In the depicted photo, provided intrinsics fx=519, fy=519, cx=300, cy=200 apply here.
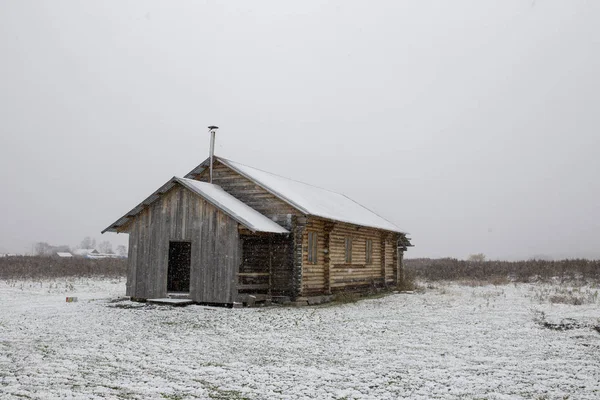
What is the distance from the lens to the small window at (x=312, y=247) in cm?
2172

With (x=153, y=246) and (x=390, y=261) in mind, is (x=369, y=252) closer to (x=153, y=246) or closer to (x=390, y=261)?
(x=390, y=261)

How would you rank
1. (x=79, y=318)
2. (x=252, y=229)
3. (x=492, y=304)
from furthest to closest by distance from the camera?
(x=492, y=304)
(x=252, y=229)
(x=79, y=318)

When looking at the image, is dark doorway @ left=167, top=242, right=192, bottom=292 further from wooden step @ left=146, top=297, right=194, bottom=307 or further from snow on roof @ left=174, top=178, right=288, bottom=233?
wooden step @ left=146, top=297, right=194, bottom=307

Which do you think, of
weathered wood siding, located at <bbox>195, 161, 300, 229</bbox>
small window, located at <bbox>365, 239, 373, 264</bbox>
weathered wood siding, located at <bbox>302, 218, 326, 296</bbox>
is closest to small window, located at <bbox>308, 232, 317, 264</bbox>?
weathered wood siding, located at <bbox>302, 218, 326, 296</bbox>

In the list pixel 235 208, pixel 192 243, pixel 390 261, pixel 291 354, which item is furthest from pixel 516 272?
pixel 291 354

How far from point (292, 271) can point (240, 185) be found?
4.79 m

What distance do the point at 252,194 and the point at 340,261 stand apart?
5216mm

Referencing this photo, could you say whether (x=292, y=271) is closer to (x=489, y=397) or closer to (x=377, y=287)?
(x=377, y=287)

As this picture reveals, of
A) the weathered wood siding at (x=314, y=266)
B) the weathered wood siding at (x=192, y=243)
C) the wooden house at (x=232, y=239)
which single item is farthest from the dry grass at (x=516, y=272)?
the weathered wood siding at (x=192, y=243)

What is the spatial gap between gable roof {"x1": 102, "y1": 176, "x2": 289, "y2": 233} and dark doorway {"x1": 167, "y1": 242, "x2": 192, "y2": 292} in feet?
11.5

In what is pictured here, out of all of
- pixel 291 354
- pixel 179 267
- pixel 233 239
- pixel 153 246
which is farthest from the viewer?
pixel 179 267

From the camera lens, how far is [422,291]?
98.1 feet

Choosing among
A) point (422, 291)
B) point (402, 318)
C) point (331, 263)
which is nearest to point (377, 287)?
point (422, 291)

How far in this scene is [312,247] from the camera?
2203cm
